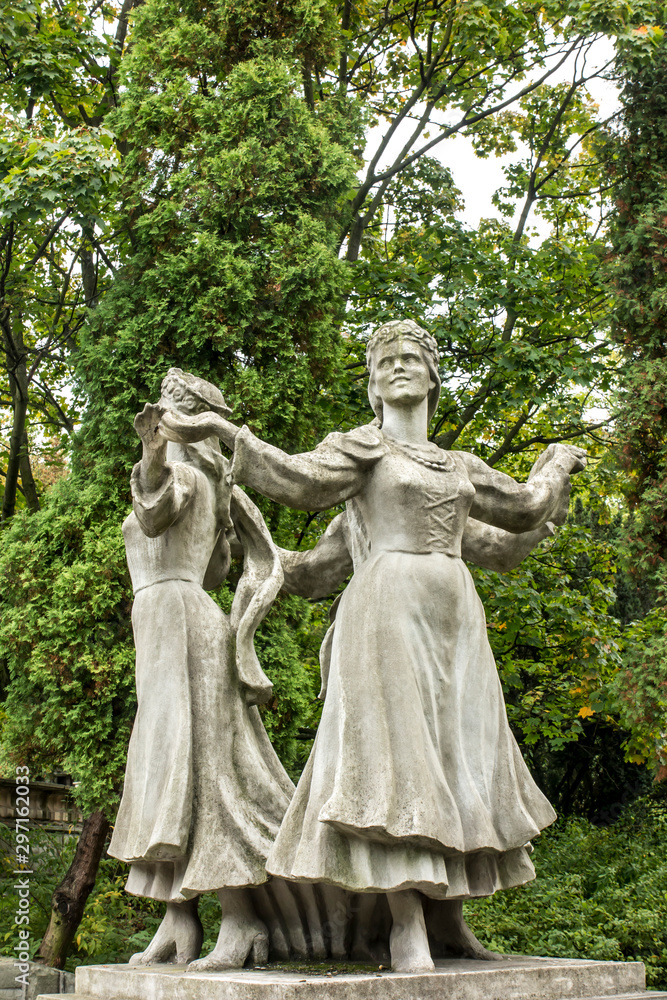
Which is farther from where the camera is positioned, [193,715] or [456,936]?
[193,715]

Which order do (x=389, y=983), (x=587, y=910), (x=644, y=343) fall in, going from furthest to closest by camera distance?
(x=644, y=343)
(x=587, y=910)
(x=389, y=983)

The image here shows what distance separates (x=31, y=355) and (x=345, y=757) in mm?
9217

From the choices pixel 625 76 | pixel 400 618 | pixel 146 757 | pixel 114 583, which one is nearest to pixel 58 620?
pixel 114 583

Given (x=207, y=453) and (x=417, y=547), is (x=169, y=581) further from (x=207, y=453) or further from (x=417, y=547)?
(x=417, y=547)

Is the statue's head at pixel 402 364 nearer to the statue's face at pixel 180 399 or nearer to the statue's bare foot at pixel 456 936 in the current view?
the statue's face at pixel 180 399

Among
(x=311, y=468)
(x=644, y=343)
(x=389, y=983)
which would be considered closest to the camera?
(x=389, y=983)

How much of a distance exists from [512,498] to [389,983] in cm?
182

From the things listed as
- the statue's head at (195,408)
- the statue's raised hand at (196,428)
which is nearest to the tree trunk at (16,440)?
the statue's head at (195,408)

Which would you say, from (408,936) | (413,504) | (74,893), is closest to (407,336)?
(413,504)

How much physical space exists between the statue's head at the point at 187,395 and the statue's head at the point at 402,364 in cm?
76

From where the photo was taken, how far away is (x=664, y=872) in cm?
816

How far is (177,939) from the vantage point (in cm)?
378

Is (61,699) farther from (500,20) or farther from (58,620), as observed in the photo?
(500,20)

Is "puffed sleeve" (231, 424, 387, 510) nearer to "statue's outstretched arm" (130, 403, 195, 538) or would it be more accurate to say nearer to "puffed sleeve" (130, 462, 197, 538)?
"statue's outstretched arm" (130, 403, 195, 538)
